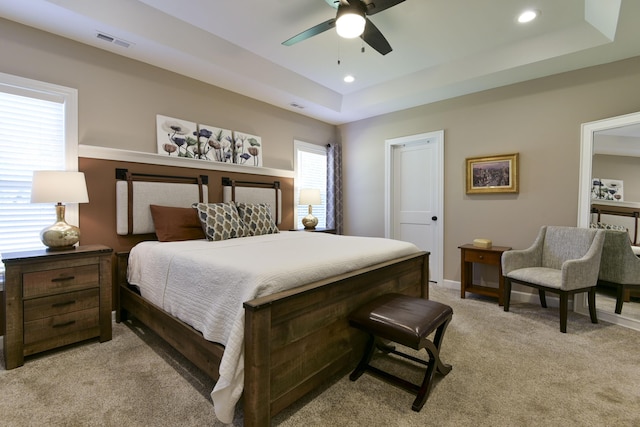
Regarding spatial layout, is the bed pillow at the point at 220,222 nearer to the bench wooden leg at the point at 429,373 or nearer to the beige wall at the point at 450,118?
the beige wall at the point at 450,118

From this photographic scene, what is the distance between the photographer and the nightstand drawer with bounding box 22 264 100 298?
7.16 ft

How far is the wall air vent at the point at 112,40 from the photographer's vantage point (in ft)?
8.97

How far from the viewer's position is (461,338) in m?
2.64

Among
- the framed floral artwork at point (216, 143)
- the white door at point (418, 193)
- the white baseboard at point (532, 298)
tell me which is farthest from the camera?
the white door at point (418, 193)

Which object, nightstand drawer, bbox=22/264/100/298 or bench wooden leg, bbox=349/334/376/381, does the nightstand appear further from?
bench wooden leg, bbox=349/334/376/381

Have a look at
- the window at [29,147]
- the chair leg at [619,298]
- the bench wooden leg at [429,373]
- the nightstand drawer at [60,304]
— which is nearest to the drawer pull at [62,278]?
the nightstand drawer at [60,304]

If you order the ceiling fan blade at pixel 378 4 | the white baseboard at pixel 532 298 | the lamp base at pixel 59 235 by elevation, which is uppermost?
the ceiling fan blade at pixel 378 4

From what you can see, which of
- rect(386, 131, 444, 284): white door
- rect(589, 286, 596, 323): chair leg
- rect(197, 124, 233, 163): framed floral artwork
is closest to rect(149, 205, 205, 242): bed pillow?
rect(197, 124, 233, 163): framed floral artwork

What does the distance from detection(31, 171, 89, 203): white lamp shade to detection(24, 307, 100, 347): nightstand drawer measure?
0.90 meters

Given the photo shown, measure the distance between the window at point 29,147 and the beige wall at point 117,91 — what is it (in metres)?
0.10

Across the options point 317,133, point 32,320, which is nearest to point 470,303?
point 317,133

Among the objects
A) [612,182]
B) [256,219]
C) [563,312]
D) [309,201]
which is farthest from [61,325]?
[612,182]

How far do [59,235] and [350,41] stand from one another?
3294 mm

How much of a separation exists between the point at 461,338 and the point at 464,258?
143 cm
